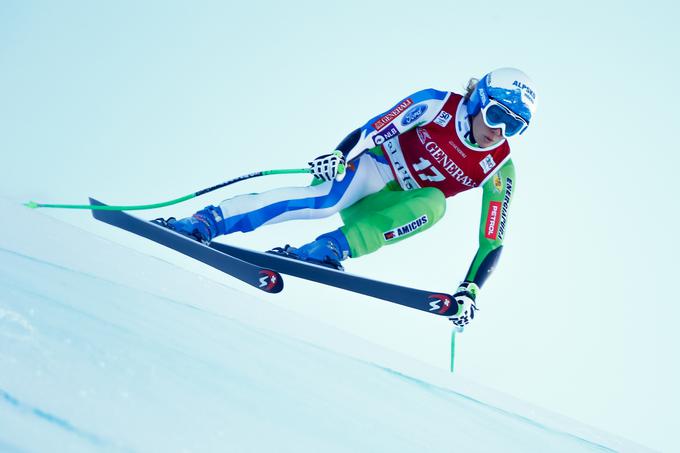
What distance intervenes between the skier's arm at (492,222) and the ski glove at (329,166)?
4.01 ft

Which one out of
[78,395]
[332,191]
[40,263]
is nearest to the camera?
[78,395]

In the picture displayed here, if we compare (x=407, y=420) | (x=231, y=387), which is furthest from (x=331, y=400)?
(x=231, y=387)

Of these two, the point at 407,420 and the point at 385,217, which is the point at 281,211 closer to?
the point at 385,217

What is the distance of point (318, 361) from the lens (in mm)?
5242

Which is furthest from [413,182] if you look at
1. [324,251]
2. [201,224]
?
[201,224]

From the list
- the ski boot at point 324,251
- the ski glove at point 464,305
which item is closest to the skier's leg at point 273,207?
the ski boot at point 324,251

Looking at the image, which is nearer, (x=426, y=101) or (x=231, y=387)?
(x=231, y=387)

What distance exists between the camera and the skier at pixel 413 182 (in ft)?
14.4

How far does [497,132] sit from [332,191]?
1.30 metres

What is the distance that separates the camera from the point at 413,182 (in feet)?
15.8

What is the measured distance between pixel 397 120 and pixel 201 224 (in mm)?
1636

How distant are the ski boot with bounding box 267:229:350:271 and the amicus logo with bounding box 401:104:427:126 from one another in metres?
0.97

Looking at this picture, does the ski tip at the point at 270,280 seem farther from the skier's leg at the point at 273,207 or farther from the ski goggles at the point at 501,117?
the ski goggles at the point at 501,117

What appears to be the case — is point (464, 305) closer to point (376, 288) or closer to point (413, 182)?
point (376, 288)
